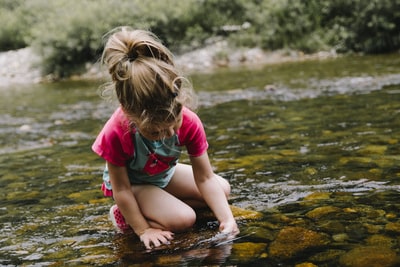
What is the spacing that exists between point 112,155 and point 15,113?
6831 mm

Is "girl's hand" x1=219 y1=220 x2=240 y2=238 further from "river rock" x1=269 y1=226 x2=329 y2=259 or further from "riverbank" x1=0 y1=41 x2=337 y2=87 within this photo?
"riverbank" x1=0 y1=41 x2=337 y2=87

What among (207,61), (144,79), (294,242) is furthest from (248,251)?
(207,61)

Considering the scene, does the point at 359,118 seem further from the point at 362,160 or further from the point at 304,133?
the point at 362,160

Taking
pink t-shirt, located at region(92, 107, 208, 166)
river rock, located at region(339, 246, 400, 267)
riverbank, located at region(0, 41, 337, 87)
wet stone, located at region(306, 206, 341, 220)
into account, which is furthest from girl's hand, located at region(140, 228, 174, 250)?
riverbank, located at region(0, 41, 337, 87)

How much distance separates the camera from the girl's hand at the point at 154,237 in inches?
97.8

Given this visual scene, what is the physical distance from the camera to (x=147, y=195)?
2.74m

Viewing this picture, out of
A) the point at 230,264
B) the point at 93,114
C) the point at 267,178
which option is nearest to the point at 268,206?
the point at 267,178

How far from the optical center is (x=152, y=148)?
8.59ft

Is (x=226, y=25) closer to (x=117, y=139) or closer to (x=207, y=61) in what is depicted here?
(x=207, y=61)

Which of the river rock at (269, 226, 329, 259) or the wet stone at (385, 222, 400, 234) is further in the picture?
the wet stone at (385, 222, 400, 234)

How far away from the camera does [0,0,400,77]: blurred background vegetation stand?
1455 centimetres

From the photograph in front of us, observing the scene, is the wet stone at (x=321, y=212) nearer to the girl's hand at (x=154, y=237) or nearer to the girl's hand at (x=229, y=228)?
the girl's hand at (x=229, y=228)

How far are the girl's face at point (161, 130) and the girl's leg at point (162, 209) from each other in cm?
39

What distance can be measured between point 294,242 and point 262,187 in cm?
98
